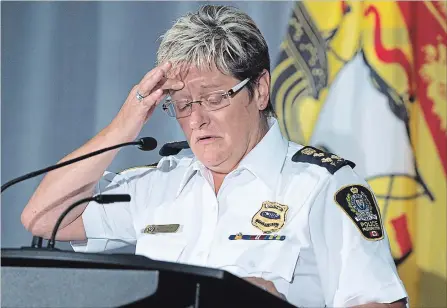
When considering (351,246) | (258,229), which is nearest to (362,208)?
(351,246)

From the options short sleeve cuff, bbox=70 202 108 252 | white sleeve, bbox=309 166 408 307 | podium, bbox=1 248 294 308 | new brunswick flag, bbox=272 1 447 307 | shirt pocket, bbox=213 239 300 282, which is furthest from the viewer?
new brunswick flag, bbox=272 1 447 307

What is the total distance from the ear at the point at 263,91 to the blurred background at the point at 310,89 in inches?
18.7

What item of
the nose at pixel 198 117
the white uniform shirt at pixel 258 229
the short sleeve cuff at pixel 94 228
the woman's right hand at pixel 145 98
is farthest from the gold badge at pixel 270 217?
the short sleeve cuff at pixel 94 228

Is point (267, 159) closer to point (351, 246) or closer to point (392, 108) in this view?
point (351, 246)

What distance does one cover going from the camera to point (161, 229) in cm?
207

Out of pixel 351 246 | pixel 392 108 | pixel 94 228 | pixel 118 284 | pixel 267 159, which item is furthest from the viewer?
pixel 392 108

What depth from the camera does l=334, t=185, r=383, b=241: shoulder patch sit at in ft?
5.97

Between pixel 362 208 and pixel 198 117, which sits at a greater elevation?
pixel 198 117

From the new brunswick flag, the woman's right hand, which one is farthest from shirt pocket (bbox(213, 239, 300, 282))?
the new brunswick flag

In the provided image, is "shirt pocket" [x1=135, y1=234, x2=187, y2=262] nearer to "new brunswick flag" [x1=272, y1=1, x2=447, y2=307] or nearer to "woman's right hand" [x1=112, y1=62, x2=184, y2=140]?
"woman's right hand" [x1=112, y1=62, x2=184, y2=140]

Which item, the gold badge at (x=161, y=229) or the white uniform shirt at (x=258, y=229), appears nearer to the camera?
the white uniform shirt at (x=258, y=229)

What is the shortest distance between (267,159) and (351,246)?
0.35m

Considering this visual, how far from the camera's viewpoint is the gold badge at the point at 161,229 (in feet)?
6.74

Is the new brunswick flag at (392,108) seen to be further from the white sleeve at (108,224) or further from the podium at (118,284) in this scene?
the podium at (118,284)
